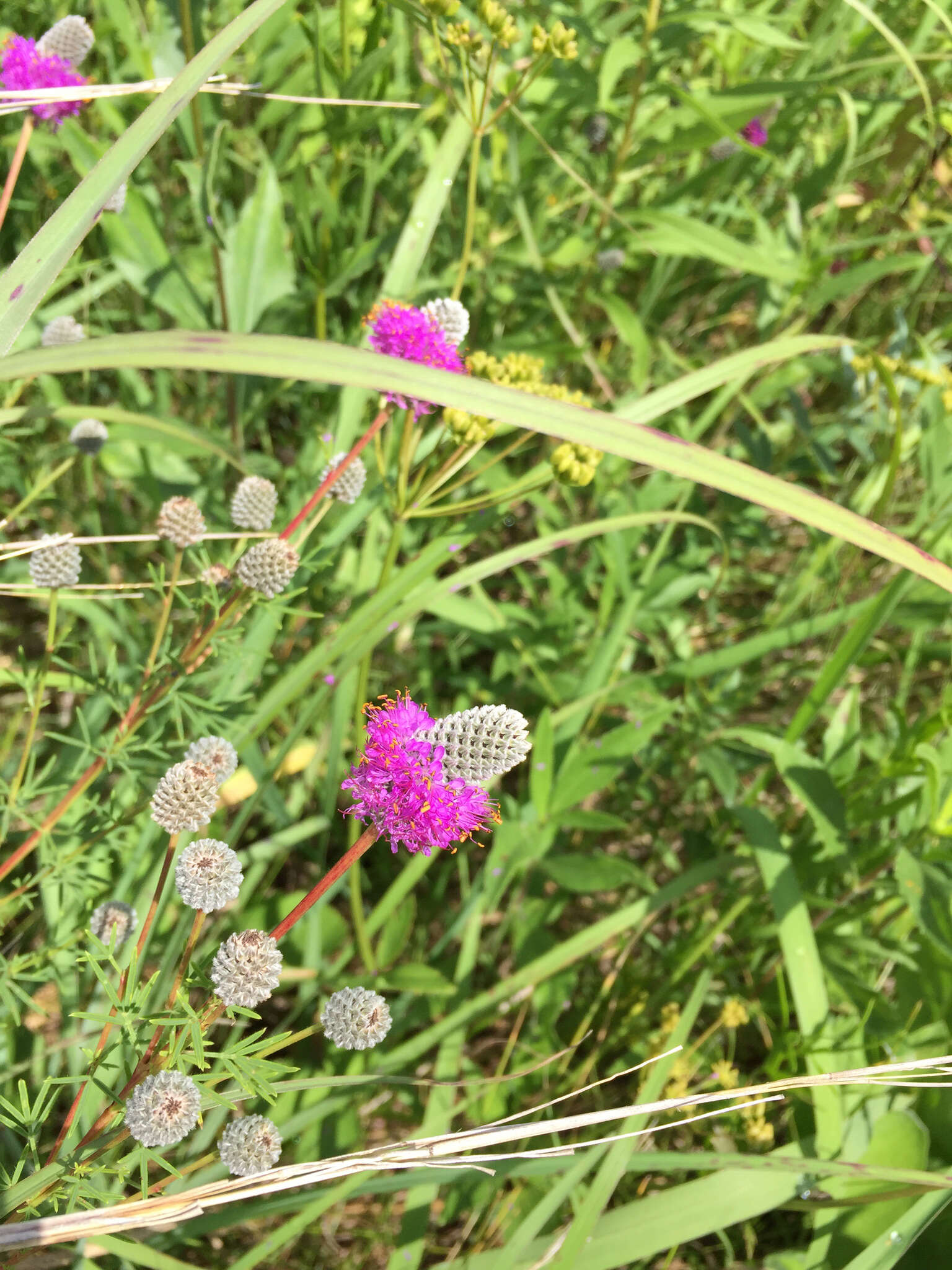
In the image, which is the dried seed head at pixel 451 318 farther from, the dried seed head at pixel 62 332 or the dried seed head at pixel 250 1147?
the dried seed head at pixel 250 1147

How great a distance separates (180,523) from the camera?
1.53 m

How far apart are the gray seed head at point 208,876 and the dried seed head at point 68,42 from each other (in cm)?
154

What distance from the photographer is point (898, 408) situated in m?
2.05

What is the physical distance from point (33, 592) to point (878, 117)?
2.94 m

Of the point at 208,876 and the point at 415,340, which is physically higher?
the point at 415,340

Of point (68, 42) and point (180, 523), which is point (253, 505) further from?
point (68, 42)

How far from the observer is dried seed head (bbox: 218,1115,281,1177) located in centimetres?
116

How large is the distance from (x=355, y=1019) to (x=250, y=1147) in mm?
196

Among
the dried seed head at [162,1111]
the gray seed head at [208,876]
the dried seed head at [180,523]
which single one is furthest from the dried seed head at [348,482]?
the dried seed head at [162,1111]

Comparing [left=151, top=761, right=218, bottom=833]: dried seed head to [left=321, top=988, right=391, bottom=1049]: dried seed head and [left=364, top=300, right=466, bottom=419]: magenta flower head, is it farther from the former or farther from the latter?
[left=364, top=300, right=466, bottom=419]: magenta flower head

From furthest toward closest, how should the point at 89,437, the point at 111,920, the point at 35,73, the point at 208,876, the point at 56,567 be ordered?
the point at 89,437 < the point at 35,73 < the point at 56,567 < the point at 111,920 < the point at 208,876

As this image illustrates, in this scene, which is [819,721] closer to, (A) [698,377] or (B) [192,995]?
(A) [698,377]

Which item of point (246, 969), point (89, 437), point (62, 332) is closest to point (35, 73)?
point (62, 332)

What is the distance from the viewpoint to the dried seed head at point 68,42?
1.82 meters
